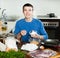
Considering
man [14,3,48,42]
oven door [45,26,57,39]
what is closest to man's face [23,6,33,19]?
man [14,3,48,42]

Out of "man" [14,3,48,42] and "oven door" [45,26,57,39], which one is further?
"oven door" [45,26,57,39]

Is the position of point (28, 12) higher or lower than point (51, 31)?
higher

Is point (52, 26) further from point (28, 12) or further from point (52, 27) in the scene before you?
point (28, 12)

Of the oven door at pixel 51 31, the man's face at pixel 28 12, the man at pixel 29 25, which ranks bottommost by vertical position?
the oven door at pixel 51 31

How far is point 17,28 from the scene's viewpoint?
316cm

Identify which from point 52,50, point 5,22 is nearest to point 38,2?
point 5,22

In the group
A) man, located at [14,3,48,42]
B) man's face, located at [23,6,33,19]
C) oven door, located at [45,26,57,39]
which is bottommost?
oven door, located at [45,26,57,39]

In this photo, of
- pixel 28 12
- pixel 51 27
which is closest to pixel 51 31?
pixel 51 27

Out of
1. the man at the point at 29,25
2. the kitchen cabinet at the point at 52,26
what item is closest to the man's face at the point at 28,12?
the man at the point at 29,25

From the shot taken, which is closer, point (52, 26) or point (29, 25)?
point (29, 25)

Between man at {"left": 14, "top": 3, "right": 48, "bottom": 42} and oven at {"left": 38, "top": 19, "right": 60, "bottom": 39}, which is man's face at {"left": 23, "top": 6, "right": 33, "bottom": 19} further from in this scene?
oven at {"left": 38, "top": 19, "right": 60, "bottom": 39}

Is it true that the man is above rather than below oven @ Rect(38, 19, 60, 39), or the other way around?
above

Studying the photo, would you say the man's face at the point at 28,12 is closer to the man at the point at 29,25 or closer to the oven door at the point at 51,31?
the man at the point at 29,25

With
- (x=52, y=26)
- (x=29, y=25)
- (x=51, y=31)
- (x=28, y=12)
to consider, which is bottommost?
(x=51, y=31)
